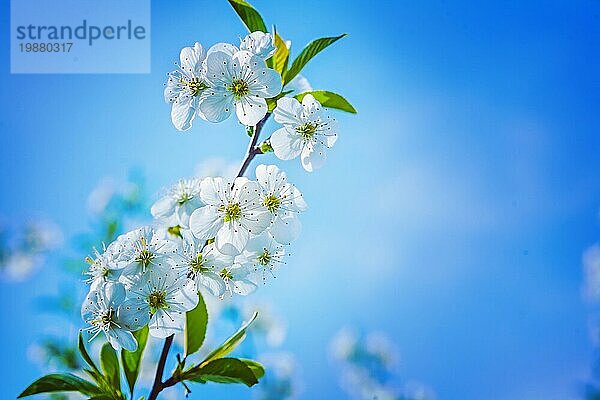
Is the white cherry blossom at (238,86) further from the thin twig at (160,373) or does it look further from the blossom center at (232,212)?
the thin twig at (160,373)

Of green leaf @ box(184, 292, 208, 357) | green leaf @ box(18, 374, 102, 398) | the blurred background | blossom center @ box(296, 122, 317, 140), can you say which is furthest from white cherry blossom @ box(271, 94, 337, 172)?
the blurred background

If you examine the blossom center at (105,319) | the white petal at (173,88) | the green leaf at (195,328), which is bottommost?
the blossom center at (105,319)

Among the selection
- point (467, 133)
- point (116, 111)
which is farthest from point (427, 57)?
point (116, 111)

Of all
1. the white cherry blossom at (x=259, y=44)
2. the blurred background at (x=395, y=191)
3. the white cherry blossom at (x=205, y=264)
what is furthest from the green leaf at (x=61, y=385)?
the blurred background at (x=395, y=191)

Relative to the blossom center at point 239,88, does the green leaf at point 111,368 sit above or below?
below

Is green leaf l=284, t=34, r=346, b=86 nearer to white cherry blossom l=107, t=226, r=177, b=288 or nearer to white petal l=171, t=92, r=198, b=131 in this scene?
white petal l=171, t=92, r=198, b=131

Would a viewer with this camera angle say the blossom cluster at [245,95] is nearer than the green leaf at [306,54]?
Yes

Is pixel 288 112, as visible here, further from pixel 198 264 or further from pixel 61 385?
pixel 61 385

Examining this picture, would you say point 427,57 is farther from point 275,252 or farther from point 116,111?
point 275,252
